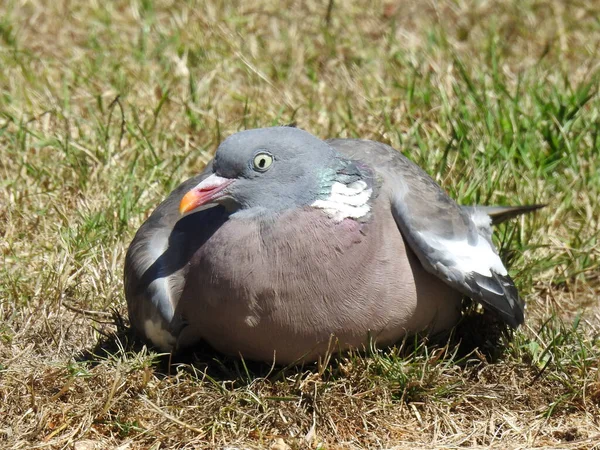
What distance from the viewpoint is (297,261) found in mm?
3922

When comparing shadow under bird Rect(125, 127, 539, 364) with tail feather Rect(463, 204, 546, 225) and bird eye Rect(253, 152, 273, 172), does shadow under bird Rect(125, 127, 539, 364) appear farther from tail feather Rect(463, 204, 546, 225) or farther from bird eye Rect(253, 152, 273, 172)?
tail feather Rect(463, 204, 546, 225)

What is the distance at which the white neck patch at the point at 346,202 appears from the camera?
4031mm

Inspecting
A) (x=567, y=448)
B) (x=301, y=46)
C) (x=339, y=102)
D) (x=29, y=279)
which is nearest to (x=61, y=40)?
(x=301, y=46)

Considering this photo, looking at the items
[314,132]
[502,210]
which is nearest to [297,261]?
[502,210]

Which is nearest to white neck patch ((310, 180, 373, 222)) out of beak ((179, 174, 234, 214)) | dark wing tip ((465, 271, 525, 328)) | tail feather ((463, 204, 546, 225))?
beak ((179, 174, 234, 214))

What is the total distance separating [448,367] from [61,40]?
3.91 metres

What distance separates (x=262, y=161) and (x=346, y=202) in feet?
1.25

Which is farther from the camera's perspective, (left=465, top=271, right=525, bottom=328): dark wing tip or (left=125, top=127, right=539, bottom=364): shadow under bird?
(left=465, top=271, right=525, bottom=328): dark wing tip

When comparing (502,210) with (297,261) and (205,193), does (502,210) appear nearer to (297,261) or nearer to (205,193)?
(297,261)

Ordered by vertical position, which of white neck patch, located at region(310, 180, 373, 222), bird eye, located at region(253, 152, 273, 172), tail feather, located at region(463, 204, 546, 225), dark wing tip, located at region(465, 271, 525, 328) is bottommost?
dark wing tip, located at region(465, 271, 525, 328)

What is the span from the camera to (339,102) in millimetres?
6215

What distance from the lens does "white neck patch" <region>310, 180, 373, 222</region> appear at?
13.2ft

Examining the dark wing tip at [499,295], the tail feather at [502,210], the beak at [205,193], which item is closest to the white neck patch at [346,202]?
the beak at [205,193]

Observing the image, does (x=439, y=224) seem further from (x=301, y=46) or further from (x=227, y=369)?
(x=301, y=46)
